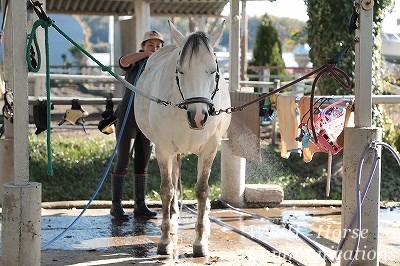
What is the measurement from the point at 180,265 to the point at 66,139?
763 centimetres

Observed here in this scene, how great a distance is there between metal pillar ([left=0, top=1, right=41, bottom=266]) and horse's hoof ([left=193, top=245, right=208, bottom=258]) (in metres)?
1.57

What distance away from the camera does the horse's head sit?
4926 millimetres

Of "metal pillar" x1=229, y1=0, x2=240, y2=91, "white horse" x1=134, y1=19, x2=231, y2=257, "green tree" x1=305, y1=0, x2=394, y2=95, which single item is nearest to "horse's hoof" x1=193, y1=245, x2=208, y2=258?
"white horse" x1=134, y1=19, x2=231, y2=257

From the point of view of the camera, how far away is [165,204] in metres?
6.06

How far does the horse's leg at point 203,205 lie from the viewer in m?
5.77

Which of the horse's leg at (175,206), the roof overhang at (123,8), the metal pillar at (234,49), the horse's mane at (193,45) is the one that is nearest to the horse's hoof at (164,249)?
the horse's leg at (175,206)

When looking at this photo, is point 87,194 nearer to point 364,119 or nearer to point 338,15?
point 338,15

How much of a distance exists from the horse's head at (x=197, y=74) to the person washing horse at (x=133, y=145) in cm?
206

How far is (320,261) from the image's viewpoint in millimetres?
5527

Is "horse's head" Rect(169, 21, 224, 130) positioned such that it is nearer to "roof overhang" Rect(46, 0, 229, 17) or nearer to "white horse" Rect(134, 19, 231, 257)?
"white horse" Rect(134, 19, 231, 257)

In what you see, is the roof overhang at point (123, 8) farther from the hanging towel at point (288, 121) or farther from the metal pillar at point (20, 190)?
the metal pillar at point (20, 190)

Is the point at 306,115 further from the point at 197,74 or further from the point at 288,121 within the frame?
the point at 197,74

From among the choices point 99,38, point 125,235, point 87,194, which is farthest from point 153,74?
point 99,38

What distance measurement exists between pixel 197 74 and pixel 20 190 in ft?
4.91
